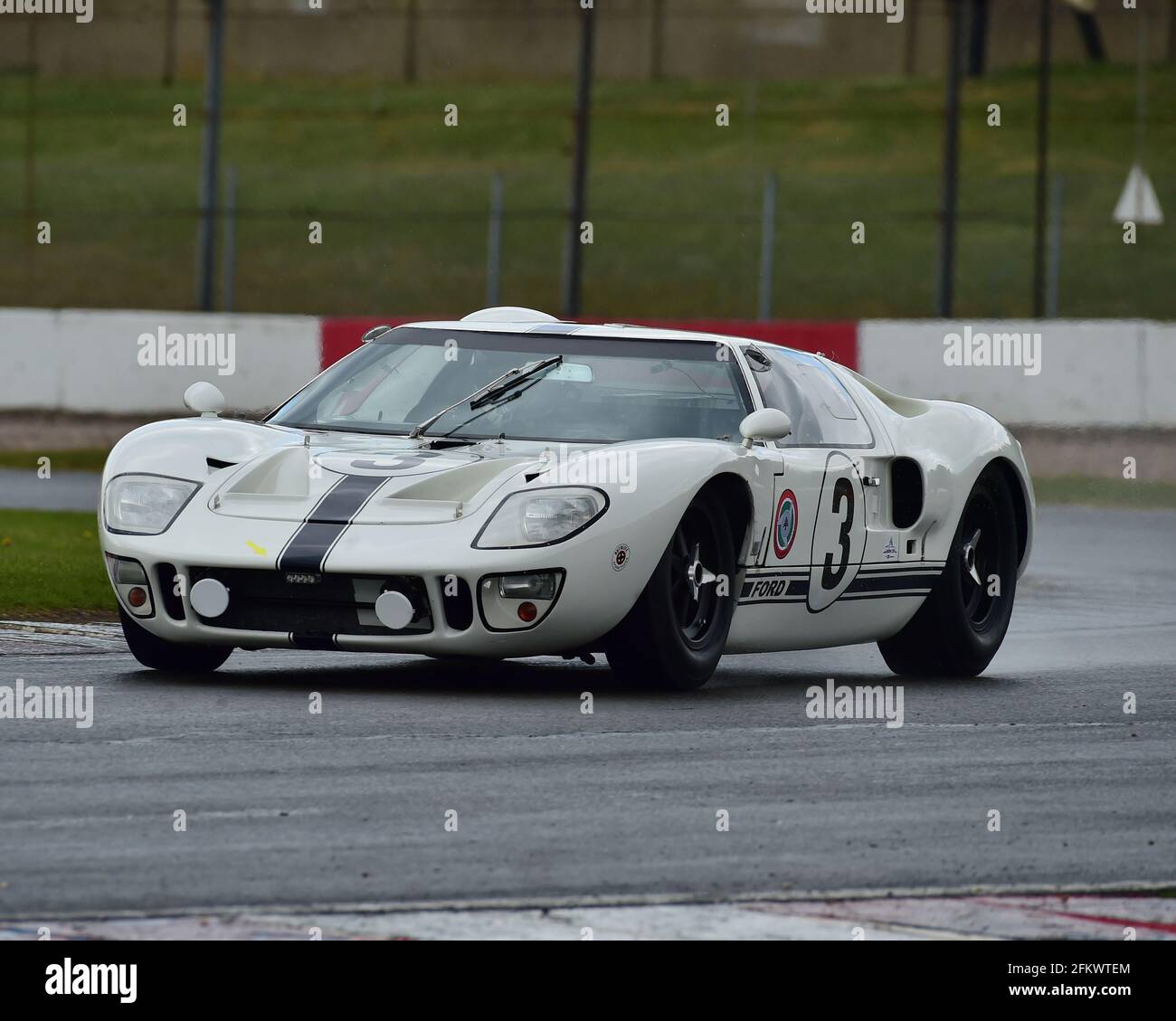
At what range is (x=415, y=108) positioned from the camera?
1817 inches

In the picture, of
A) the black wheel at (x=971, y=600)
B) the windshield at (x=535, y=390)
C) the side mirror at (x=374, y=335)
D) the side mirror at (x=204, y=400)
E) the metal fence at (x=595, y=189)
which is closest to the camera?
the windshield at (x=535, y=390)

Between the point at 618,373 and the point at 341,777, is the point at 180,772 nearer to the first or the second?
the point at 341,777

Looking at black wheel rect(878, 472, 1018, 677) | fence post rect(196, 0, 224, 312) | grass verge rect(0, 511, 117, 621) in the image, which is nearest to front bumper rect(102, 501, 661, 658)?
black wheel rect(878, 472, 1018, 677)

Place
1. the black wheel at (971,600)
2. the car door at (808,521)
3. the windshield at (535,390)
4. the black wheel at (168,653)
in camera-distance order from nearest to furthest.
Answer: the black wheel at (168,653) → the windshield at (535,390) → the car door at (808,521) → the black wheel at (971,600)

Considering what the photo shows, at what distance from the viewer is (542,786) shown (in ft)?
23.9

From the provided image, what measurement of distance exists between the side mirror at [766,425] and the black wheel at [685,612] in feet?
0.86

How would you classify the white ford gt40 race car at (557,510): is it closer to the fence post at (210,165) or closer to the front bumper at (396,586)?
the front bumper at (396,586)

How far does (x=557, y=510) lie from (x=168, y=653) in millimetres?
1553

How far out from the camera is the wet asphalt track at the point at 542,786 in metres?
6.04

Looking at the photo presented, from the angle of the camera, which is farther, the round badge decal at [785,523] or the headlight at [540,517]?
the round badge decal at [785,523]

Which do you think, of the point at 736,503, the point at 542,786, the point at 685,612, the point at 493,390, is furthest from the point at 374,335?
the point at 542,786

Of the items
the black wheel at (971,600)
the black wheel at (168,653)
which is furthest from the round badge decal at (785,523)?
the black wheel at (168,653)
